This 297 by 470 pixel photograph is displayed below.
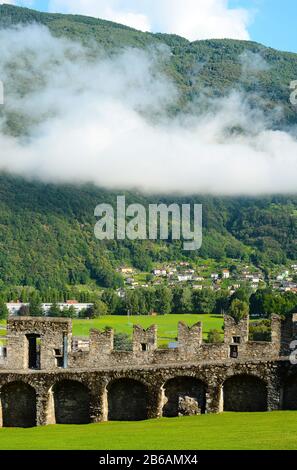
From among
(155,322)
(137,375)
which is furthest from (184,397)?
(155,322)

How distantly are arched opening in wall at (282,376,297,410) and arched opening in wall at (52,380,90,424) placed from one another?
36.1 ft

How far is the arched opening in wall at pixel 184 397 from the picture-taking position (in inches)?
1631

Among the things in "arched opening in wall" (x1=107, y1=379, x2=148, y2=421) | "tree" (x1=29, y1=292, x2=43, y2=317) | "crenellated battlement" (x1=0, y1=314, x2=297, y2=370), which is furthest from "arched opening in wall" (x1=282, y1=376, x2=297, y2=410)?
"tree" (x1=29, y1=292, x2=43, y2=317)

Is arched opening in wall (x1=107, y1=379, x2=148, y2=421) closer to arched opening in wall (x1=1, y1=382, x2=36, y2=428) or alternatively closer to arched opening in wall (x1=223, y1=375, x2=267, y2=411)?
arched opening in wall (x1=1, y1=382, x2=36, y2=428)

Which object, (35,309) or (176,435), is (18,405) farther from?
(35,309)

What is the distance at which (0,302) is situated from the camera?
178750mm

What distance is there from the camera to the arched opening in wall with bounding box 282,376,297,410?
1570 inches

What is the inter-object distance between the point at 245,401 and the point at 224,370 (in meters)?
2.39

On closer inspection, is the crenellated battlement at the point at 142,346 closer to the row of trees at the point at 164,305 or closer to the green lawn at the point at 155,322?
the green lawn at the point at 155,322

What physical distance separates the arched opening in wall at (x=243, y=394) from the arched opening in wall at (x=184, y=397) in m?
1.38
